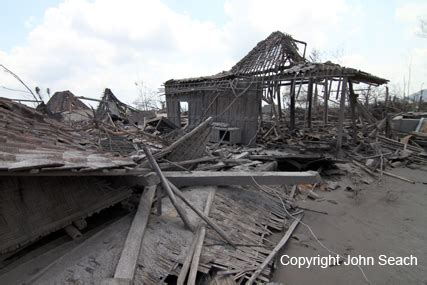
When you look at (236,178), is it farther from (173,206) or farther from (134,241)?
(134,241)

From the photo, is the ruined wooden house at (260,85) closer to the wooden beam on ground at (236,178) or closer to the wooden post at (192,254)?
the wooden beam on ground at (236,178)

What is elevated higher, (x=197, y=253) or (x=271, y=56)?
(x=271, y=56)

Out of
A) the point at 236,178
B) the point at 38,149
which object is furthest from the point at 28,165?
the point at 236,178

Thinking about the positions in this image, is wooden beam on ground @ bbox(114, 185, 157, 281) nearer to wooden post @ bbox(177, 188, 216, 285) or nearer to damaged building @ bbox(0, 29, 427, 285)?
damaged building @ bbox(0, 29, 427, 285)

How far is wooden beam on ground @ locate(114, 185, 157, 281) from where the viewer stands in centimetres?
266

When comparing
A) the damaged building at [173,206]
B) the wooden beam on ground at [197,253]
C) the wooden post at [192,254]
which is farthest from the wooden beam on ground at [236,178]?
the wooden post at [192,254]

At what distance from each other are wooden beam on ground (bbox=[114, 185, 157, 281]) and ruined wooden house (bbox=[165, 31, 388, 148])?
19.6 feet

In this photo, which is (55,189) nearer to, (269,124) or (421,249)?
(421,249)

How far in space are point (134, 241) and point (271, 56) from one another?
10.8 metres

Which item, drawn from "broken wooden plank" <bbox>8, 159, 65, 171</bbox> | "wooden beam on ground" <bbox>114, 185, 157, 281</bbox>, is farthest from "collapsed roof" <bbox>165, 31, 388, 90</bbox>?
"broken wooden plank" <bbox>8, 159, 65, 171</bbox>

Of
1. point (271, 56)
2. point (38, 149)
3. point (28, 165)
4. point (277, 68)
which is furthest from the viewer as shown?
point (271, 56)

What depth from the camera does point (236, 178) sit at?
16.9 ft

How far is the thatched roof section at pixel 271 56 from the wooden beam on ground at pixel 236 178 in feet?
22.8

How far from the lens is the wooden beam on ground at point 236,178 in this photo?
194 inches
